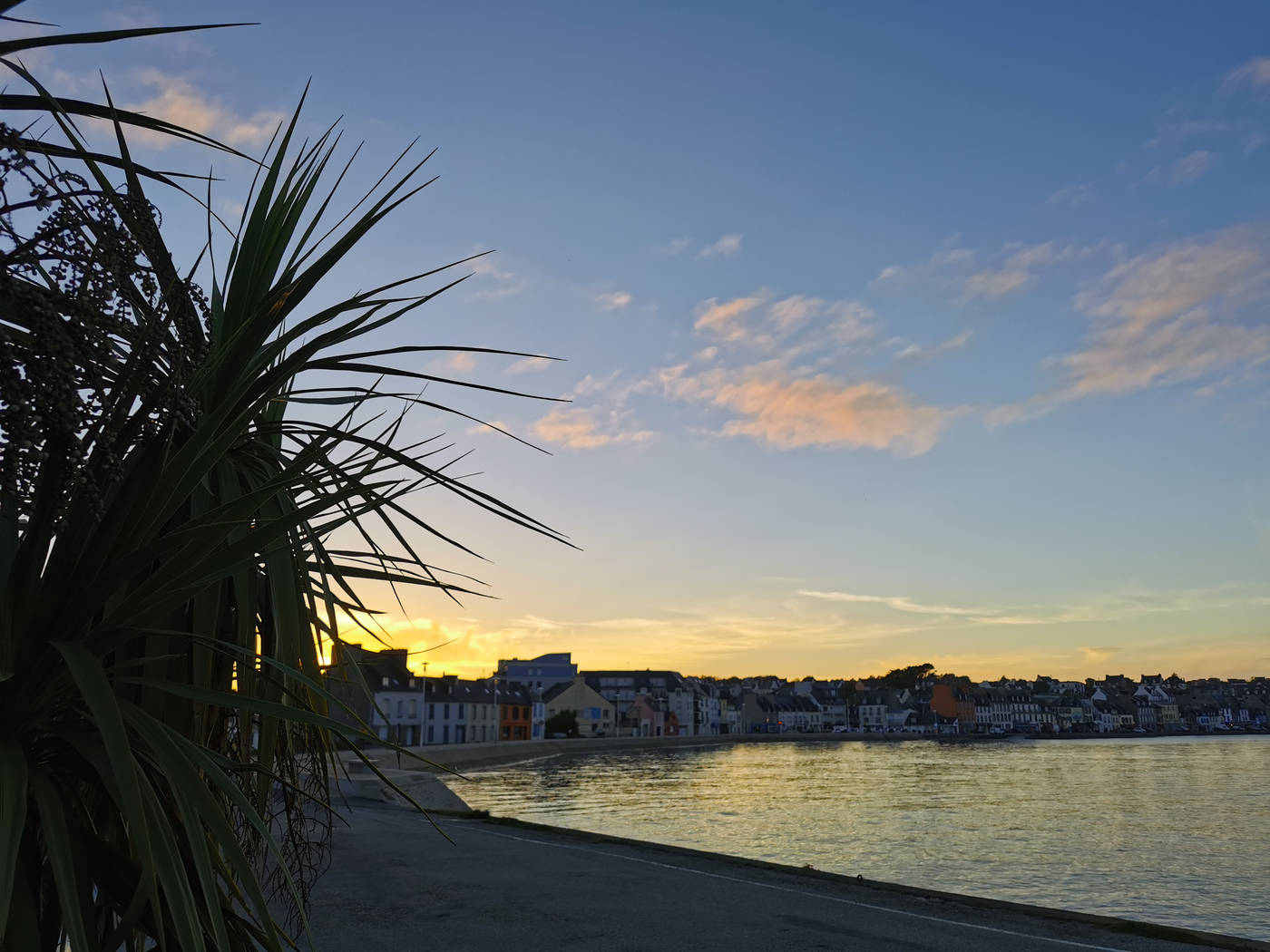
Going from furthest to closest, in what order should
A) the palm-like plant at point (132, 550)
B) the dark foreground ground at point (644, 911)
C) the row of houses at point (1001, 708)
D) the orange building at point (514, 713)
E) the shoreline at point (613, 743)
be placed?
the row of houses at point (1001, 708) → the orange building at point (514, 713) → the shoreline at point (613, 743) → the dark foreground ground at point (644, 911) → the palm-like plant at point (132, 550)

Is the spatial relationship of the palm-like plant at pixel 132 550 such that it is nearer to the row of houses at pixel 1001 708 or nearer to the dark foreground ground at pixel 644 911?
the dark foreground ground at pixel 644 911

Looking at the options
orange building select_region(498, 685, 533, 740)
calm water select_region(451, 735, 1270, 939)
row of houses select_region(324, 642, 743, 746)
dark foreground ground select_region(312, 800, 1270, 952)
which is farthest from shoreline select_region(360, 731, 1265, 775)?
dark foreground ground select_region(312, 800, 1270, 952)

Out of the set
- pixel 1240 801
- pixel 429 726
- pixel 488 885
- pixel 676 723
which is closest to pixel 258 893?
pixel 488 885

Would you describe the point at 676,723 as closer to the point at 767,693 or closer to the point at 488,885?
the point at 767,693

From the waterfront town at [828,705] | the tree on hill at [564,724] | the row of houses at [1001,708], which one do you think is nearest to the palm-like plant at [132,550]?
the waterfront town at [828,705]

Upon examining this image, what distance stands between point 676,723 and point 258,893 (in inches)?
5392

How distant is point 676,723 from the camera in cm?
13412

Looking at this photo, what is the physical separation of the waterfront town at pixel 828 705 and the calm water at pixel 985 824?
54.1 meters

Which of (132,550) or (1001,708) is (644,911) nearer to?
(132,550)

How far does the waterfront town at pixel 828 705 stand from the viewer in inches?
4449

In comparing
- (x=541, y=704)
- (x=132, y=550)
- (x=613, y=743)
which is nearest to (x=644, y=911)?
(x=132, y=550)

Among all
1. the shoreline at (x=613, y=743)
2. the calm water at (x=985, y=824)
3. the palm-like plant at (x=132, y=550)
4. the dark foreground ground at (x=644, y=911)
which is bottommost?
the shoreline at (x=613, y=743)

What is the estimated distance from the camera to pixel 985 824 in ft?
92.9

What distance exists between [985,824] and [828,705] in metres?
148
